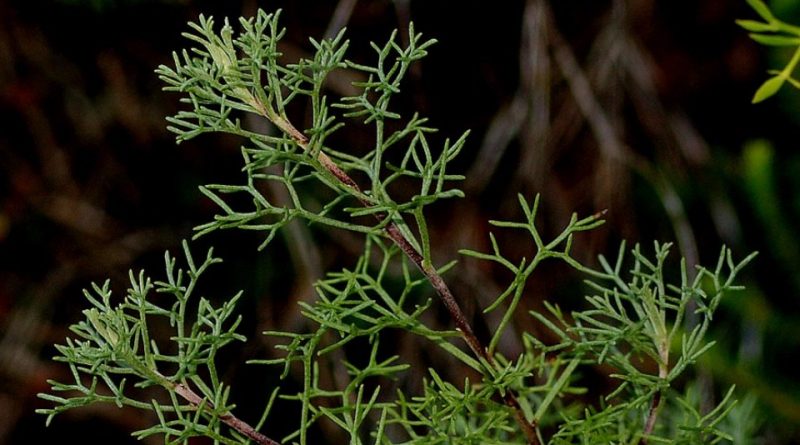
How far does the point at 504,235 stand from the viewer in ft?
5.06

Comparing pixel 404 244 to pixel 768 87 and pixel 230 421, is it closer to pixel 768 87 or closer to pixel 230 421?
pixel 230 421

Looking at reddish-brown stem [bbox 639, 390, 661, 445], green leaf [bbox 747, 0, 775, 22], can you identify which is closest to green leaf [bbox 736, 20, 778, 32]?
green leaf [bbox 747, 0, 775, 22]

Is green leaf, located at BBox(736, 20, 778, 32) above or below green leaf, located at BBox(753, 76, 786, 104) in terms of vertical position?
above

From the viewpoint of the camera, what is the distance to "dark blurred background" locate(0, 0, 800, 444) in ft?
4.64

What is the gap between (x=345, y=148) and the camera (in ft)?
4.85

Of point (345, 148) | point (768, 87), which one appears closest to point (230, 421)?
point (768, 87)

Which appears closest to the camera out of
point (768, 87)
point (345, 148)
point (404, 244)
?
point (404, 244)

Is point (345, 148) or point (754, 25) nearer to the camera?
point (754, 25)

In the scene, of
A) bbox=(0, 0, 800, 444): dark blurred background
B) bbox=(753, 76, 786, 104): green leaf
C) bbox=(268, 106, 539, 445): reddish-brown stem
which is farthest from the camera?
bbox=(0, 0, 800, 444): dark blurred background

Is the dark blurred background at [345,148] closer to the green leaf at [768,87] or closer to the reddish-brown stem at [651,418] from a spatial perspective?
the green leaf at [768,87]

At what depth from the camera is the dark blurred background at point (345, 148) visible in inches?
55.6

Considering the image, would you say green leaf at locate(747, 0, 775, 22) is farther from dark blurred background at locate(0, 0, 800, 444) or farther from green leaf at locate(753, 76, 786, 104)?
dark blurred background at locate(0, 0, 800, 444)

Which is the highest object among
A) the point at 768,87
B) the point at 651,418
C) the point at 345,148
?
the point at 345,148

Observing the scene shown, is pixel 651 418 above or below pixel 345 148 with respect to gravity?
below
